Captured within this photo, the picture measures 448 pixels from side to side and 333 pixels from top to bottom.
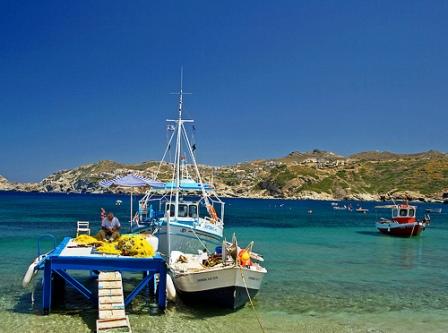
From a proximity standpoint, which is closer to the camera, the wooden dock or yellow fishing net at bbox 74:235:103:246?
the wooden dock

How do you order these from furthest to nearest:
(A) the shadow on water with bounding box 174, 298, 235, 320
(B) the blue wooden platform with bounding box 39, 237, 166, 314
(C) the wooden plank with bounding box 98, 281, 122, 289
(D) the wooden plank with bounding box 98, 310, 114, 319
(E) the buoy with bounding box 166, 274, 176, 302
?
(E) the buoy with bounding box 166, 274, 176, 302 → (A) the shadow on water with bounding box 174, 298, 235, 320 → (B) the blue wooden platform with bounding box 39, 237, 166, 314 → (C) the wooden plank with bounding box 98, 281, 122, 289 → (D) the wooden plank with bounding box 98, 310, 114, 319

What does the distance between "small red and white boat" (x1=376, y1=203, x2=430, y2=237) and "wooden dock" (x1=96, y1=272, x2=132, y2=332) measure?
44.5 meters

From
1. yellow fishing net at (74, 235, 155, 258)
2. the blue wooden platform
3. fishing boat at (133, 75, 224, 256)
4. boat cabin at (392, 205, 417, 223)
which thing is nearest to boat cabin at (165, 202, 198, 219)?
fishing boat at (133, 75, 224, 256)

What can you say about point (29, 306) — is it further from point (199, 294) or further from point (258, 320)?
point (258, 320)

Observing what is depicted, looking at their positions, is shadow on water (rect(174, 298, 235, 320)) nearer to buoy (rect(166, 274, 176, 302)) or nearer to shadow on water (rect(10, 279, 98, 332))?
buoy (rect(166, 274, 176, 302))

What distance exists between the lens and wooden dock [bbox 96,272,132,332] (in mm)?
15055

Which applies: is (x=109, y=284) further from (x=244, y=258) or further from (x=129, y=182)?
(x=129, y=182)

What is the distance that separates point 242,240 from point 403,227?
19.2 meters

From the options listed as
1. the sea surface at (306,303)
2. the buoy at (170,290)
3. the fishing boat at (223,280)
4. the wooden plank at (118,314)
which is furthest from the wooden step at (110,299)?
the fishing boat at (223,280)

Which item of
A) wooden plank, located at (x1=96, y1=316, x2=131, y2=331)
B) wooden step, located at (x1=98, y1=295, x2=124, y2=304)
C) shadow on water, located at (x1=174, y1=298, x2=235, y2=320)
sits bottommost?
shadow on water, located at (x1=174, y1=298, x2=235, y2=320)

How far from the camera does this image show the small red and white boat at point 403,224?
179 feet

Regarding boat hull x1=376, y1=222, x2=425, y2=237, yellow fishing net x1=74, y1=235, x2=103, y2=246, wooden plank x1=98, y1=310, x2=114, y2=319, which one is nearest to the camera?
wooden plank x1=98, y1=310, x2=114, y2=319

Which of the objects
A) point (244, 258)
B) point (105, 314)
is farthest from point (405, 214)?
point (105, 314)

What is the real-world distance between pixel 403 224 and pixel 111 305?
4560 centimetres
